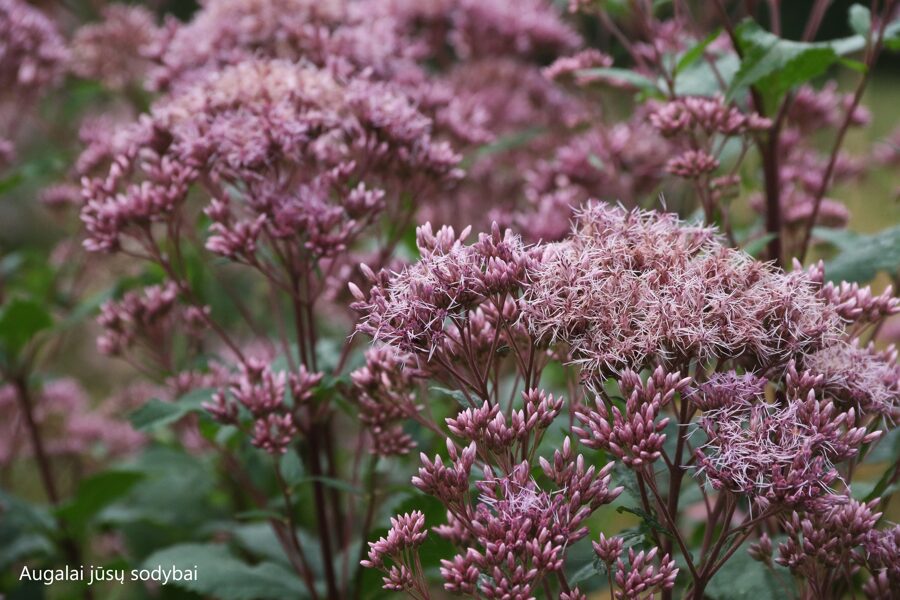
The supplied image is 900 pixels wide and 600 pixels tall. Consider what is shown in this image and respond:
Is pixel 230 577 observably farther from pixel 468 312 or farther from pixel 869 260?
pixel 869 260

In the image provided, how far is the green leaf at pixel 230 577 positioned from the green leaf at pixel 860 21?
6.14 feet

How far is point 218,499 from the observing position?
3.08 m

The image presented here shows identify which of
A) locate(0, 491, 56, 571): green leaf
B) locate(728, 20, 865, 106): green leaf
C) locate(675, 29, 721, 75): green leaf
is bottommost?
locate(0, 491, 56, 571): green leaf

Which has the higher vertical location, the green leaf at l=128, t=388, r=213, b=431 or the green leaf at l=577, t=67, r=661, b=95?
the green leaf at l=577, t=67, r=661, b=95

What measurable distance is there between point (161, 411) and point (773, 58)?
1.53m

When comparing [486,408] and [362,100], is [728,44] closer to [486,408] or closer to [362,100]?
[362,100]

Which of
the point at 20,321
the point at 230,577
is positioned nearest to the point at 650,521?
the point at 230,577

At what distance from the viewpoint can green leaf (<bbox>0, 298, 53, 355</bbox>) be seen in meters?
2.44

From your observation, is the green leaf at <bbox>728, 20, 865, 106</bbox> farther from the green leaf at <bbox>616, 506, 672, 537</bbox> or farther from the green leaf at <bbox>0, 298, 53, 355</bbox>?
the green leaf at <bbox>0, 298, 53, 355</bbox>

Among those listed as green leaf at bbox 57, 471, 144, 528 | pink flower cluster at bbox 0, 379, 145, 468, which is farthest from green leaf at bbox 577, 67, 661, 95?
pink flower cluster at bbox 0, 379, 145, 468

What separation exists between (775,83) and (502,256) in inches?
36.2

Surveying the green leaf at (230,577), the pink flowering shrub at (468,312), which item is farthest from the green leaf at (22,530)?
the green leaf at (230,577)

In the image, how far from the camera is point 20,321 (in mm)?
2504

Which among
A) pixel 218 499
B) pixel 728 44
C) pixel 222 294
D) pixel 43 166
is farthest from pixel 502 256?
pixel 222 294
